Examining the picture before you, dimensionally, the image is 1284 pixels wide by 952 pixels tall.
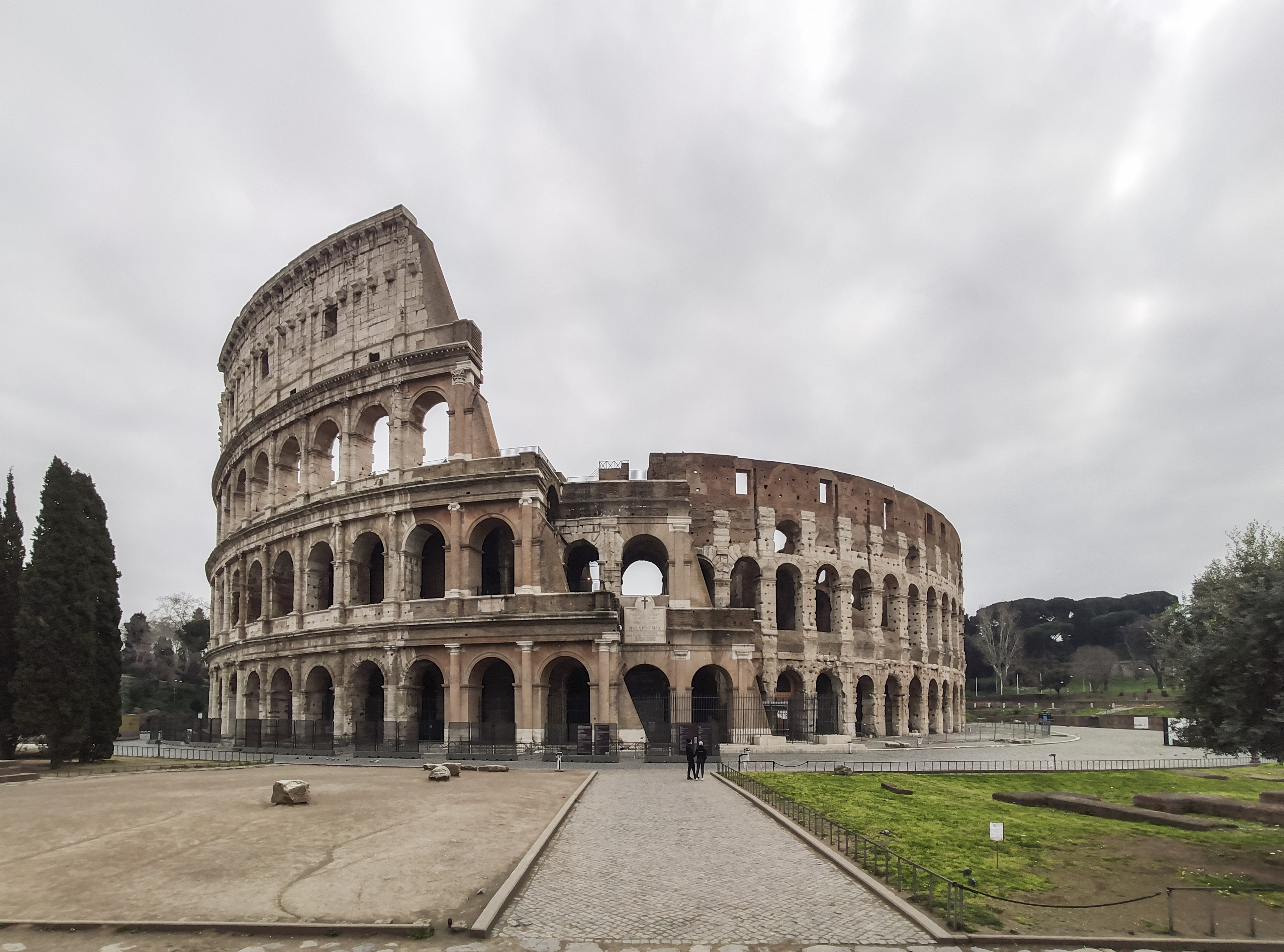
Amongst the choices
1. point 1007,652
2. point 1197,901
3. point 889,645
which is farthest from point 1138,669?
point 1197,901

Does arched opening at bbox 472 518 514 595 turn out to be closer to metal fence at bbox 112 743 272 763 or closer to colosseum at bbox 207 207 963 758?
colosseum at bbox 207 207 963 758

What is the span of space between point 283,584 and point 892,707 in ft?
101

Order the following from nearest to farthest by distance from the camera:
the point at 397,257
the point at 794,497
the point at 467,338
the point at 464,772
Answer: the point at 464,772 → the point at 467,338 → the point at 397,257 → the point at 794,497

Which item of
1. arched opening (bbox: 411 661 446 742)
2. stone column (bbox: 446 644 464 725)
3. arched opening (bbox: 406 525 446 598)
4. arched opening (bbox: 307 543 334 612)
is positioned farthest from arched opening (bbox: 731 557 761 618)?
arched opening (bbox: 307 543 334 612)

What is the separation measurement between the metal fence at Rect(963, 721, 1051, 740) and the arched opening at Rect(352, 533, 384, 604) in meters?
30.6

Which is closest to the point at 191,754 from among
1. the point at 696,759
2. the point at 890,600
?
the point at 696,759

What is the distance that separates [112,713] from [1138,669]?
94.1 meters

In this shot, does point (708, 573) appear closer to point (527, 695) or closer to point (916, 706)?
point (527, 695)

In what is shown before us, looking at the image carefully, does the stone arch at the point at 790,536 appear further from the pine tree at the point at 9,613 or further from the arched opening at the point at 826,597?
the pine tree at the point at 9,613

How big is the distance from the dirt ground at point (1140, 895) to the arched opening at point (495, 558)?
70.4 ft

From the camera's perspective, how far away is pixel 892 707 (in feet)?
141

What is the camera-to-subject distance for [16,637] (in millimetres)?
24859

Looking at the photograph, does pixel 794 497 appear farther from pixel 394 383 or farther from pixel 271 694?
pixel 271 694

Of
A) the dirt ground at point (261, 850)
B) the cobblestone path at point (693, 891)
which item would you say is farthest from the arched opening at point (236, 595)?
the cobblestone path at point (693, 891)
